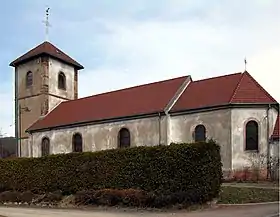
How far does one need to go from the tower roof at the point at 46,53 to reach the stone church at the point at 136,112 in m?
0.10

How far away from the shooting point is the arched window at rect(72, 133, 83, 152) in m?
38.7

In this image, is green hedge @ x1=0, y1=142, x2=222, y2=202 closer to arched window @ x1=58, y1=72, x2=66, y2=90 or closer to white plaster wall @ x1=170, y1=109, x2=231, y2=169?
white plaster wall @ x1=170, y1=109, x2=231, y2=169

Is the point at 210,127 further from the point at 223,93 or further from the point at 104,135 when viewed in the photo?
the point at 104,135

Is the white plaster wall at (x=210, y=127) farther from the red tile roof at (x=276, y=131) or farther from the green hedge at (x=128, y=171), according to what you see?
the green hedge at (x=128, y=171)

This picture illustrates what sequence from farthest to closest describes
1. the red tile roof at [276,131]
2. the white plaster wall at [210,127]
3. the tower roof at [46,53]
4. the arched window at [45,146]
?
the tower roof at [46,53] < the arched window at [45,146] < the white plaster wall at [210,127] < the red tile roof at [276,131]

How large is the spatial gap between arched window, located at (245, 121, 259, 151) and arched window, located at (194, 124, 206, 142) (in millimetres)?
3232

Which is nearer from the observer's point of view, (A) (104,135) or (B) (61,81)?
(A) (104,135)

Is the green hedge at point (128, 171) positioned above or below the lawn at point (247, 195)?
above

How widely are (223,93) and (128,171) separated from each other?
12.6 m

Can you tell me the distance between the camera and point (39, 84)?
4434 centimetres

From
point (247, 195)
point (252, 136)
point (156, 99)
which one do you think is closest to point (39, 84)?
point (156, 99)

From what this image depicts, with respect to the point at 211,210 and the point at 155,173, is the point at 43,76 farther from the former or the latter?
the point at 211,210

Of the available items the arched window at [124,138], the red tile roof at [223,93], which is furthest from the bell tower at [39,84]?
the red tile roof at [223,93]

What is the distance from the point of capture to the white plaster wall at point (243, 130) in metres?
31.0
